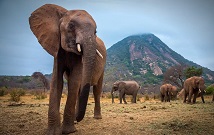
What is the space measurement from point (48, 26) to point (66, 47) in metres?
0.99

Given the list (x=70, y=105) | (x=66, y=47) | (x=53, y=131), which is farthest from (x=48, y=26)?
(x=53, y=131)

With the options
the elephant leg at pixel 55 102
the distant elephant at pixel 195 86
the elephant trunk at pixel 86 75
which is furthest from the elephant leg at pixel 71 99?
the distant elephant at pixel 195 86

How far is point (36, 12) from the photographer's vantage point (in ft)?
20.1

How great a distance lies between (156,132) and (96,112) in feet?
10.0

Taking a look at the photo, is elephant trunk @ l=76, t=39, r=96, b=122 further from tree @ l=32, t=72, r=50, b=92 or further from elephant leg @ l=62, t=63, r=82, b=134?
tree @ l=32, t=72, r=50, b=92

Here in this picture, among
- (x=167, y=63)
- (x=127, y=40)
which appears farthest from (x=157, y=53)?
(x=127, y=40)

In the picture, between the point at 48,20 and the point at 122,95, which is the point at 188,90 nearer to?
the point at 122,95

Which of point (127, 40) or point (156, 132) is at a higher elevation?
point (127, 40)

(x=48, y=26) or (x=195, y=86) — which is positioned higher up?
(x=48, y=26)

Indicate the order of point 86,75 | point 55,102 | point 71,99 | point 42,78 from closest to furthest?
point 86,75, point 55,102, point 71,99, point 42,78

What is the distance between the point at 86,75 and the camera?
463cm

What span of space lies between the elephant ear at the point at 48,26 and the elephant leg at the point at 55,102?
15.8 inches

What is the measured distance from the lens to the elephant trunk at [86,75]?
14.5ft

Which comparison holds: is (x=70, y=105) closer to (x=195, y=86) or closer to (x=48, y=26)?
(x=48, y=26)
